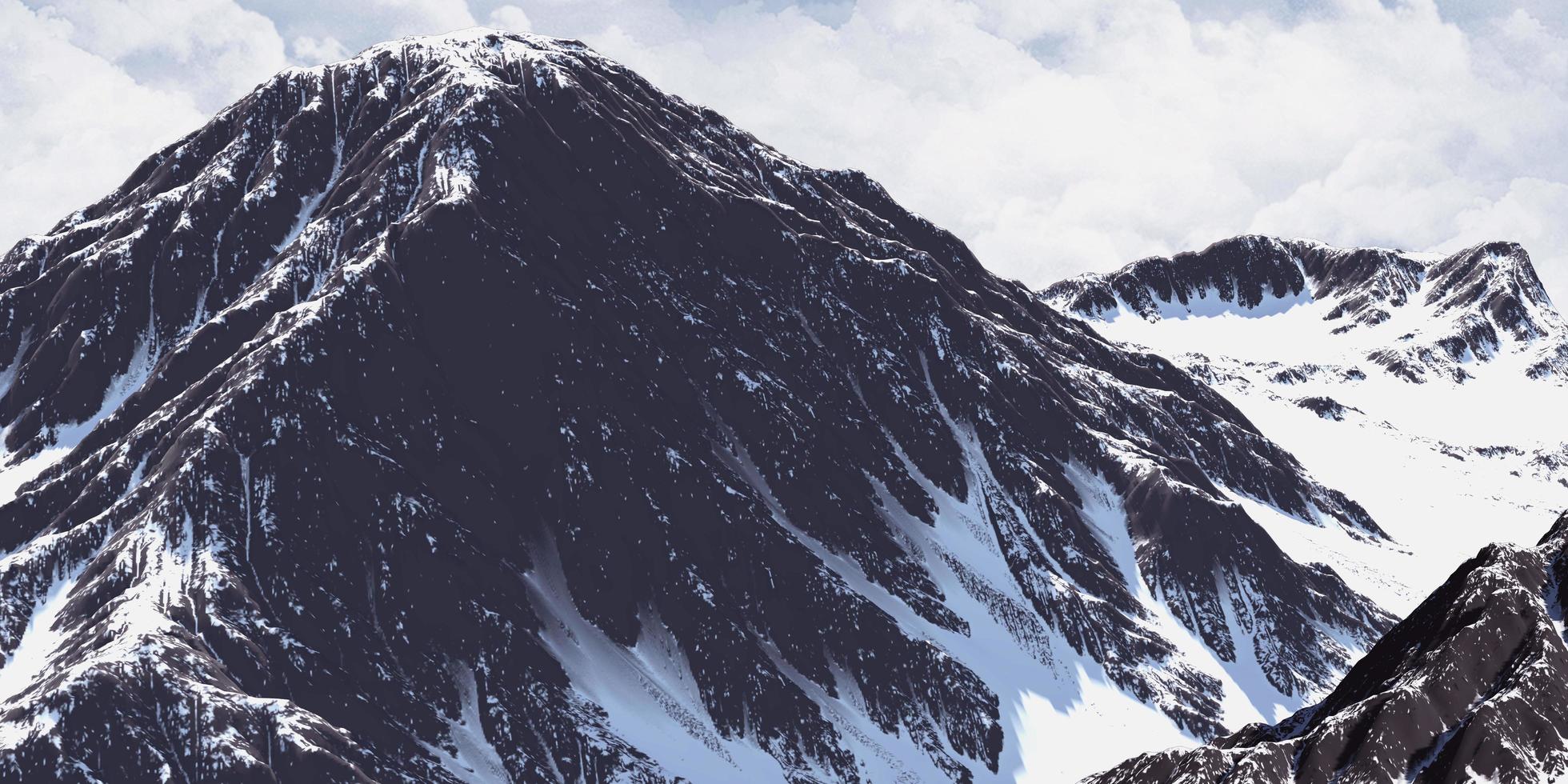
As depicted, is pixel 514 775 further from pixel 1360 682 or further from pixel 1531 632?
pixel 1531 632

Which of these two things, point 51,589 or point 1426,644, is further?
point 51,589

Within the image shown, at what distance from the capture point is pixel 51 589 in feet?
647

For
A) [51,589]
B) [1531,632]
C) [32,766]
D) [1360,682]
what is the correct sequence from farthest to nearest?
1. [51,589]
2. [32,766]
3. [1360,682]
4. [1531,632]

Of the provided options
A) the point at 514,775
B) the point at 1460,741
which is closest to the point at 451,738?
the point at 514,775

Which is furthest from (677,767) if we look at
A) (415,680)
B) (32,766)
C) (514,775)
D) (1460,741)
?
(1460,741)

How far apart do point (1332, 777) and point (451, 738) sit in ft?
490

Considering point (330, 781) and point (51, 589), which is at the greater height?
point (51, 589)

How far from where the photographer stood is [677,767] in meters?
198

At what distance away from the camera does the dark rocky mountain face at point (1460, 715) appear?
5822cm

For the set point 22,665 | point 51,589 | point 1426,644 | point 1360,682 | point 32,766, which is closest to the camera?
point 1426,644

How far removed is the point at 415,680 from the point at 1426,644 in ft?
498

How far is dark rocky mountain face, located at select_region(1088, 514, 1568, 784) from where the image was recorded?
58.2 metres

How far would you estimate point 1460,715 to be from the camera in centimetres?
6209

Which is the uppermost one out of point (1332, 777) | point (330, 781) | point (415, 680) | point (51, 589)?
point (51, 589)
